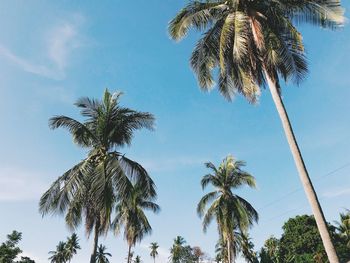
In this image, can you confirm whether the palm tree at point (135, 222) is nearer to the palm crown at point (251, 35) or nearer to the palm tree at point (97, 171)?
the palm tree at point (97, 171)

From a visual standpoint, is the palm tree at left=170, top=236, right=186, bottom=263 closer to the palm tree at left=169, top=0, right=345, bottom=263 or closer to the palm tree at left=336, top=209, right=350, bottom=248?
the palm tree at left=336, top=209, right=350, bottom=248

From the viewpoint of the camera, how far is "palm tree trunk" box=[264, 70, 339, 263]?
9.44 metres

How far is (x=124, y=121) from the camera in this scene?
1738cm

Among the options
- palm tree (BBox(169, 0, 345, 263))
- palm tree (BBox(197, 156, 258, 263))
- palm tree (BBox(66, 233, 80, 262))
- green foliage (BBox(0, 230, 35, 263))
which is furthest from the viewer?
palm tree (BBox(66, 233, 80, 262))

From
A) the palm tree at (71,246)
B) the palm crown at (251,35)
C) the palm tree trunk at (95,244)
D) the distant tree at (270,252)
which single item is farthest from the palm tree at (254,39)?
the palm tree at (71,246)

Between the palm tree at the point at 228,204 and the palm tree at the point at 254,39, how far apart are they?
16.3 m

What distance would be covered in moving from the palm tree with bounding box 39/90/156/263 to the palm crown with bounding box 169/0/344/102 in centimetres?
485

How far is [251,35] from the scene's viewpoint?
1341cm

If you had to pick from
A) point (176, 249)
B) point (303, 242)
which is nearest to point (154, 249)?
point (176, 249)

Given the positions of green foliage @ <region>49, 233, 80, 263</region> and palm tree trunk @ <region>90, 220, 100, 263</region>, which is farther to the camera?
green foliage @ <region>49, 233, 80, 263</region>

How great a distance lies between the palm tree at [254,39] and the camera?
12742 millimetres

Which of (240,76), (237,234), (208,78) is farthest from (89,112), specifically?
(237,234)

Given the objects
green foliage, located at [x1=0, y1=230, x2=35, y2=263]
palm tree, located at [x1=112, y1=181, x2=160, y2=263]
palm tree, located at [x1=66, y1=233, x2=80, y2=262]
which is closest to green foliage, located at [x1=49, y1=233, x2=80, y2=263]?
palm tree, located at [x1=66, y1=233, x2=80, y2=262]

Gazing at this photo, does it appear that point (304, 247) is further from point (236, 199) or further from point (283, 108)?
point (283, 108)
